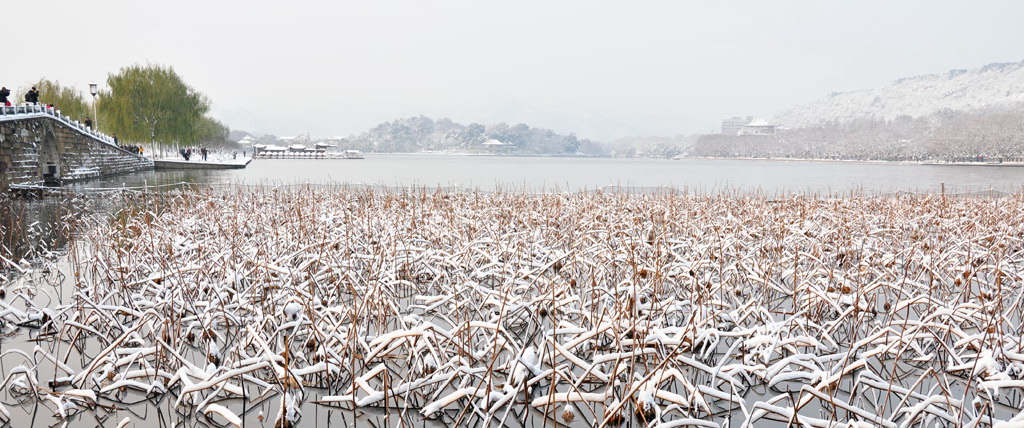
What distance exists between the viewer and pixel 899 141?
440ft

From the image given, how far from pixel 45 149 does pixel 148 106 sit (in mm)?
23474

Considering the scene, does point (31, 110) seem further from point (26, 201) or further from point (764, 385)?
point (764, 385)

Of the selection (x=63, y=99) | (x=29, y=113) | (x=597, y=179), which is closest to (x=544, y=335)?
(x=29, y=113)

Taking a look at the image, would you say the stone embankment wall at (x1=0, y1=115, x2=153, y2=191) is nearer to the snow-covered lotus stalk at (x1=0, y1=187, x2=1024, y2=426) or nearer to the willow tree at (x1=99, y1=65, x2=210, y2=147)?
the willow tree at (x1=99, y1=65, x2=210, y2=147)

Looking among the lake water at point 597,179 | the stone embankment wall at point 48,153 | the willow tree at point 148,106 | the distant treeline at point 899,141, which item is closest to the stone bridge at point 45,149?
the stone embankment wall at point 48,153

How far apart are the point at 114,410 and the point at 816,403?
4.38 m

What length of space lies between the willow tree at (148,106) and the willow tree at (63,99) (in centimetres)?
1150

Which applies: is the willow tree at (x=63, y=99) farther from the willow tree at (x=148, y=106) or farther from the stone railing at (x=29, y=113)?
the stone railing at (x=29, y=113)

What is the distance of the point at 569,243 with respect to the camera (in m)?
8.21

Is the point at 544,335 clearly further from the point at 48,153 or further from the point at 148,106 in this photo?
the point at 148,106

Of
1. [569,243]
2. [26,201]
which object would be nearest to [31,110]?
[26,201]

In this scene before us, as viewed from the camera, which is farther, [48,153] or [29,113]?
[48,153]

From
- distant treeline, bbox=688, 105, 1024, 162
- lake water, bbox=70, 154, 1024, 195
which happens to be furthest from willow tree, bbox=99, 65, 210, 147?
distant treeline, bbox=688, 105, 1024, 162

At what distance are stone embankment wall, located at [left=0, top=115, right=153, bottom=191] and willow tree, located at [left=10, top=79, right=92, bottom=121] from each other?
2838 cm
